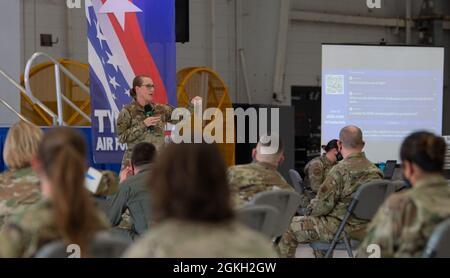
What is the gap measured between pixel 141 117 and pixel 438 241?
381cm

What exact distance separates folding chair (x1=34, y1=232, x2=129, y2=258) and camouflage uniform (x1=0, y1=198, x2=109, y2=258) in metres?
0.09

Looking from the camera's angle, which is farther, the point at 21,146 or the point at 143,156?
the point at 143,156

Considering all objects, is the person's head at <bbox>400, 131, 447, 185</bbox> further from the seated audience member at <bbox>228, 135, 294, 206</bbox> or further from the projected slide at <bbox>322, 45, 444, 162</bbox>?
the projected slide at <bbox>322, 45, 444, 162</bbox>

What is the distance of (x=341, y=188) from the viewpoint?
213 inches

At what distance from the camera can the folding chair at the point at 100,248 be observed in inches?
90.9

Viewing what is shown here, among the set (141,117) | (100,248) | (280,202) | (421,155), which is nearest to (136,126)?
(141,117)

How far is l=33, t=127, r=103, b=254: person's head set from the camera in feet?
7.89

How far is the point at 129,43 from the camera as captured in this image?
253 inches

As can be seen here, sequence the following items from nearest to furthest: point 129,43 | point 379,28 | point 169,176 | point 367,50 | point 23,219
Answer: point 169,176
point 23,219
point 129,43
point 367,50
point 379,28

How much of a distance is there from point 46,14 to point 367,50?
16.9 feet

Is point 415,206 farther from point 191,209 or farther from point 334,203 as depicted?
point 334,203

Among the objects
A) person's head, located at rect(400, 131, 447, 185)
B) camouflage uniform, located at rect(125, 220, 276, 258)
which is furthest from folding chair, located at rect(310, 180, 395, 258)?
camouflage uniform, located at rect(125, 220, 276, 258)
